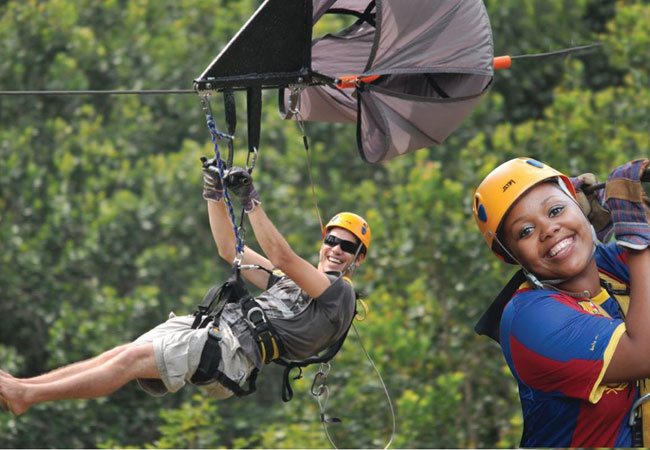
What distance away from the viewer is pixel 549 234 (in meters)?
4.14

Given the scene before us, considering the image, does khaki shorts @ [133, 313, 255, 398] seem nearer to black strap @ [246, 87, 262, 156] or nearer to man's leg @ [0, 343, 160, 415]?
man's leg @ [0, 343, 160, 415]

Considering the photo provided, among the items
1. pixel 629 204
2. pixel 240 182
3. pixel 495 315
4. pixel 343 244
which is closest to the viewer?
pixel 629 204

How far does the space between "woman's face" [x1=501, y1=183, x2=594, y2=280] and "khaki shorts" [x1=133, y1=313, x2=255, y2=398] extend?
1.60 metres

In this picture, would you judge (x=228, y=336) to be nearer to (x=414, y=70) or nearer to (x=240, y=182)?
(x=240, y=182)

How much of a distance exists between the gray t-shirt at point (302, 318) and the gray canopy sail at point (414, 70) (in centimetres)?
75

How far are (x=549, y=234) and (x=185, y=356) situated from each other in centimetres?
189

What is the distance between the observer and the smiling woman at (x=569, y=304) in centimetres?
388

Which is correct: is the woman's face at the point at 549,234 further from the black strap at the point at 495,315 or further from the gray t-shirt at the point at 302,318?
the gray t-shirt at the point at 302,318

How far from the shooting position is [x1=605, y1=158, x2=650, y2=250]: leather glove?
13.1ft

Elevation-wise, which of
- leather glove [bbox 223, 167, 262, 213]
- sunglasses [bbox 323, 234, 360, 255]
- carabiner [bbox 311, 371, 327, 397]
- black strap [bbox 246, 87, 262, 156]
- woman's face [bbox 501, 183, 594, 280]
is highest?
black strap [bbox 246, 87, 262, 156]

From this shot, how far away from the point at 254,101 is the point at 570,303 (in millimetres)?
1738

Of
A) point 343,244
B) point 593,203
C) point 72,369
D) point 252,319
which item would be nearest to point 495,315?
point 593,203

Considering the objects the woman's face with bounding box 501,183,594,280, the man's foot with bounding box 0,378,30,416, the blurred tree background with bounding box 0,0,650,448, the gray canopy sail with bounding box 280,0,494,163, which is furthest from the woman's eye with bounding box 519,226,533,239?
the blurred tree background with bounding box 0,0,650,448

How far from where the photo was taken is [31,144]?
1320 centimetres
